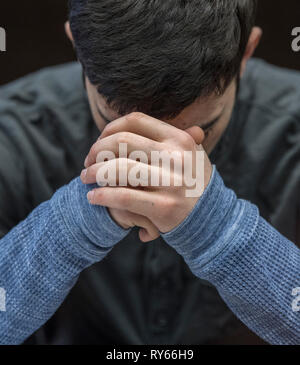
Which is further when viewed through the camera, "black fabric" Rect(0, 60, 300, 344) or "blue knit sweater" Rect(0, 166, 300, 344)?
"black fabric" Rect(0, 60, 300, 344)

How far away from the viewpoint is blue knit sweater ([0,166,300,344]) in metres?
0.69

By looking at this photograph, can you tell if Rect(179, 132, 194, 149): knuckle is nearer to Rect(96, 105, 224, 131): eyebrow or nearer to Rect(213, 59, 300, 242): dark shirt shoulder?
Rect(96, 105, 224, 131): eyebrow

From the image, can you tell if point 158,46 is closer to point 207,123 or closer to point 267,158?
point 207,123

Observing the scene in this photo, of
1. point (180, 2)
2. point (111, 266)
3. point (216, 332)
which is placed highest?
point (180, 2)

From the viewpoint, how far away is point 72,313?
3.34 feet

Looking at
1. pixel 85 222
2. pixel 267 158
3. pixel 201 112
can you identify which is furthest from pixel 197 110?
pixel 267 158

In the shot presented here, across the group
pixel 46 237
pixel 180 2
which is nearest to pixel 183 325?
pixel 46 237

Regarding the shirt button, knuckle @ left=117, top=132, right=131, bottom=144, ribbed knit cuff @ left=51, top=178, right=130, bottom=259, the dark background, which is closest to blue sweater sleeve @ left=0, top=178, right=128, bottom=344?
ribbed knit cuff @ left=51, top=178, right=130, bottom=259

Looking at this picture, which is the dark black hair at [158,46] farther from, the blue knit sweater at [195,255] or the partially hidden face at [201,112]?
the blue knit sweater at [195,255]

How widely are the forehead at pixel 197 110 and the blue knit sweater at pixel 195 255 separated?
0.09 metres

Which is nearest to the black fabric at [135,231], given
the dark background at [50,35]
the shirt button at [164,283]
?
the shirt button at [164,283]

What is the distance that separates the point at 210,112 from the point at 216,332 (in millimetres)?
516

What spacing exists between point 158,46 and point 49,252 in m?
0.34
